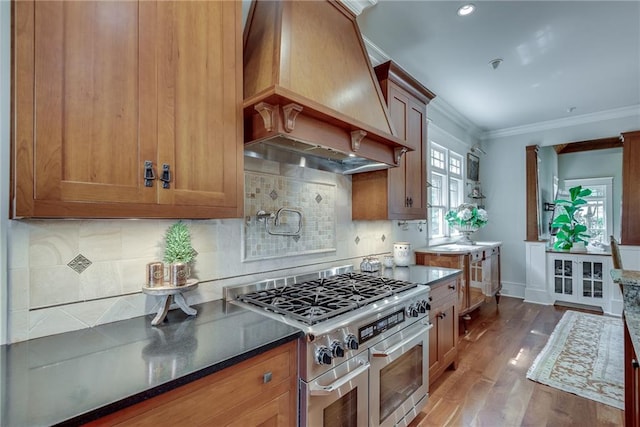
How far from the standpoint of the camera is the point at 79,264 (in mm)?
1224

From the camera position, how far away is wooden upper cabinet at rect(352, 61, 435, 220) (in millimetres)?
2449

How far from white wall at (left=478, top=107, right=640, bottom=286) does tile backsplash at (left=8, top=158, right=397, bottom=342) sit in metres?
4.31

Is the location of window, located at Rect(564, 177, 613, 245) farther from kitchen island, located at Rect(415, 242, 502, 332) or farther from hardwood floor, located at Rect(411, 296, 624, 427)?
hardwood floor, located at Rect(411, 296, 624, 427)

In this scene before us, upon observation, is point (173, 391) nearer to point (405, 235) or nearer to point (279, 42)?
point (279, 42)

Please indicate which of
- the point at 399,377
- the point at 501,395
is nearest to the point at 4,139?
the point at 399,377

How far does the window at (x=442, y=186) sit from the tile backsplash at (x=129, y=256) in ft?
7.50

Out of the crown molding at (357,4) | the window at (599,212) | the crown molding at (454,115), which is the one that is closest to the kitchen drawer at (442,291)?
the crown molding at (357,4)

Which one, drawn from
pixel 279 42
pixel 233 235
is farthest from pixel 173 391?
pixel 279 42

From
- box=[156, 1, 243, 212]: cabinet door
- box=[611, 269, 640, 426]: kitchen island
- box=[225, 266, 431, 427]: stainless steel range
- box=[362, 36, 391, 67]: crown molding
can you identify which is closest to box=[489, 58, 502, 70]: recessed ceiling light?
box=[362, 36, 391, 67]: crown molding

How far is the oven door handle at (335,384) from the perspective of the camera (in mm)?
1246

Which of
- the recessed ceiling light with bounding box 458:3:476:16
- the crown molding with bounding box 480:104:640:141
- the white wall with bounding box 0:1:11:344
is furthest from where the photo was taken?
the crown molding with bounding box 480:104:640:141

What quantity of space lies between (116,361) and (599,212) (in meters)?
8.54

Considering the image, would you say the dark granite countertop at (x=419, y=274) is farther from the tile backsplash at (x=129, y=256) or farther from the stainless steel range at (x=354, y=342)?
the tile backsplash at (x=129, y=256)

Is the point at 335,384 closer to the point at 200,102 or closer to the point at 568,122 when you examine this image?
the point at 200,102
